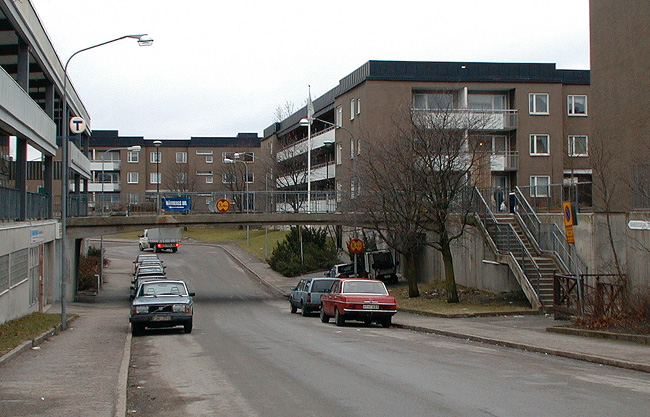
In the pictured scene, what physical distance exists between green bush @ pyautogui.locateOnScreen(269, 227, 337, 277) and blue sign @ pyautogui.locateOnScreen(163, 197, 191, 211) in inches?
592

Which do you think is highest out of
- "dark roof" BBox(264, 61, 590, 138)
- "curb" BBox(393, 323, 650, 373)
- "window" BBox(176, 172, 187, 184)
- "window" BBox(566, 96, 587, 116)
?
"dark roof" BBox(264, 61, 590, 138)

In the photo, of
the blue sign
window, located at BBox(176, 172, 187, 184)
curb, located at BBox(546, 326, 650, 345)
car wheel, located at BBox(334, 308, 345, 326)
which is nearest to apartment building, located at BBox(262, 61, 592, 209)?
the blue sign

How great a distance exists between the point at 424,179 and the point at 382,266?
47.2 feet

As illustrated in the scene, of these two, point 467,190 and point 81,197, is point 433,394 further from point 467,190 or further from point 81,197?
point 81,197

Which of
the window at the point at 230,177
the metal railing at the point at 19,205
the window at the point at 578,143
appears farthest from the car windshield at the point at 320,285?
the window at the point at 230,177

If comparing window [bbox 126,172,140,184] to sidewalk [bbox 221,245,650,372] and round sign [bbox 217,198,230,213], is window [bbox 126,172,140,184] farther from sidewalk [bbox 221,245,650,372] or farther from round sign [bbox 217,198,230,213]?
sidewalk [bbox 221,245,650,372]

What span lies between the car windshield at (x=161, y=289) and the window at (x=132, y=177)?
271 feet

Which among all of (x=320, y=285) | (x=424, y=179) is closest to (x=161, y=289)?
(x=320, y=285)

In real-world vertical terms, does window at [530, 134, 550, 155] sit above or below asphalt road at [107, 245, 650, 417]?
above

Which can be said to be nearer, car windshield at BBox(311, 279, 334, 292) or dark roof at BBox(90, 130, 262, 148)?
car windshield at BBox(311, 279, 334, 292)

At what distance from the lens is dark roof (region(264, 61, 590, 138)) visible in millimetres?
53406

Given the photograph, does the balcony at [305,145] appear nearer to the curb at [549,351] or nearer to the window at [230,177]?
the window at [230,177]

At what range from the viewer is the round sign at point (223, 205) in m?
42.6

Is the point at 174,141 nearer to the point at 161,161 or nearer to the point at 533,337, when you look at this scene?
the point at 161,161
